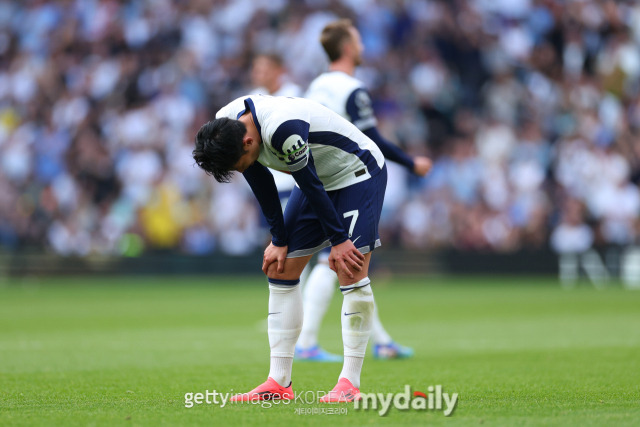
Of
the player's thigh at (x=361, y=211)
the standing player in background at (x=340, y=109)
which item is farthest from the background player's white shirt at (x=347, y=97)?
the player's thigh at (x=361, y=211)

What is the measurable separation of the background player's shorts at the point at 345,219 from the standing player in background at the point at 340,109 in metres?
2.09

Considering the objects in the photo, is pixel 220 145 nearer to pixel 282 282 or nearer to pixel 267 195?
pixel 267 195

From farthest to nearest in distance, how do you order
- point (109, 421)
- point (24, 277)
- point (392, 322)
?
point (24, 277) < point (392, 322) < point (109, 421)

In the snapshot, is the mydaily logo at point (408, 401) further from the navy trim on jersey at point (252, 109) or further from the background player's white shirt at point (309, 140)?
the navy trim on jersey at point (252, 109)

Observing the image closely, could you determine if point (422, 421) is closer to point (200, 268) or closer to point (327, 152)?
point (327, 152)

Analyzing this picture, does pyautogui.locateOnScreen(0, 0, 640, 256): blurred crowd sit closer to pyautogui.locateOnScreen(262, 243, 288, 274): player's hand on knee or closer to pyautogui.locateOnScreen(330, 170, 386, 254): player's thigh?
pyautogui.locateOnScreen(330, 170, 386, 254): player's thigh

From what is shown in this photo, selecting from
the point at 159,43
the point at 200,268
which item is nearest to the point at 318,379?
the point at 200,268

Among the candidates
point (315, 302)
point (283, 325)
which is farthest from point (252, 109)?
point (315, 302)

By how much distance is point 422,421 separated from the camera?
4715 millimetres

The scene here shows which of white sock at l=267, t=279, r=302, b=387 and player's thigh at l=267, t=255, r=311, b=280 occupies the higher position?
player's thigh at l=267, t=255, r=311, b=280

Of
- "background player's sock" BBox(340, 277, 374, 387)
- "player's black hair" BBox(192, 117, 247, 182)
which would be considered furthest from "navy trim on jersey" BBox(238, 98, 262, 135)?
"background player's sock" BBox(340, 277, 374, 387)

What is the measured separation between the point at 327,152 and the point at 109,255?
16.2 m

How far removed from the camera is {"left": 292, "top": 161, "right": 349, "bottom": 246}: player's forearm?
17.1ft

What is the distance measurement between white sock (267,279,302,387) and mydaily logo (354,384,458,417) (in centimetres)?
52
